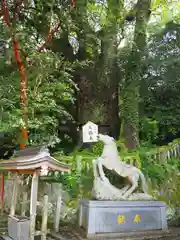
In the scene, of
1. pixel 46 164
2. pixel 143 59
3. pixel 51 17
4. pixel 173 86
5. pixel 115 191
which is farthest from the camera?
pixel 173 86

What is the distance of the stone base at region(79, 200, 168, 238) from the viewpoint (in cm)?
619

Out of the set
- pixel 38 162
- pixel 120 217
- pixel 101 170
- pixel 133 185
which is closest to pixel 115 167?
pixel 101 170

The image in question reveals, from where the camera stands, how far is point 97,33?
44.9ft

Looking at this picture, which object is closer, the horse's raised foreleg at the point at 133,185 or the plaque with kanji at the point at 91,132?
the horse's raised foreleg at the point at 133,185

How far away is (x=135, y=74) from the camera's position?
13.0m

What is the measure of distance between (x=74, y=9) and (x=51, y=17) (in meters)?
1.12

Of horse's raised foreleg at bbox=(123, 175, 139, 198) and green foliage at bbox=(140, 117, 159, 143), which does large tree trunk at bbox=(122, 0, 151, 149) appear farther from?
horse's raised foreleg at bbox=(123, 175, 139, 198)

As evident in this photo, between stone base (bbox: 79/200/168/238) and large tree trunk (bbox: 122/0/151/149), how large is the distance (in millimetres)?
5659

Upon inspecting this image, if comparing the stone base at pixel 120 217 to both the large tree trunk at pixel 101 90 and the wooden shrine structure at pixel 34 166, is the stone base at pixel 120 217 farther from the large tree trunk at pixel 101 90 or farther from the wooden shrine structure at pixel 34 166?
the large tree trunk at pixel 101 90

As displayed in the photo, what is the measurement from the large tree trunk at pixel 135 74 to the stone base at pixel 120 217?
5.66 metres

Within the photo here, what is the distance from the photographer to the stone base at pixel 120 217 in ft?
20.3

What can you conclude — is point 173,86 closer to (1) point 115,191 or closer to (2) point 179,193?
(2) point 179,193

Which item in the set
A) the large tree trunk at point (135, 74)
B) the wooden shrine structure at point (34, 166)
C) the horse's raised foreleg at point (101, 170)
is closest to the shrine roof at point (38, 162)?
the wooden shrine structure at point (34, 166)

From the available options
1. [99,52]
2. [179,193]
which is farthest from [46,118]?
[99,52]
